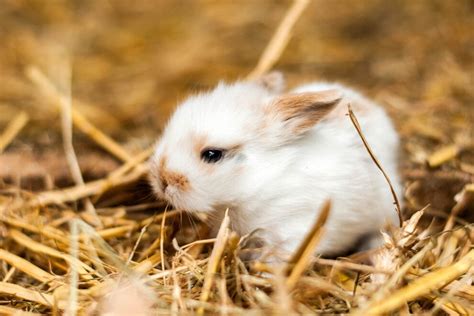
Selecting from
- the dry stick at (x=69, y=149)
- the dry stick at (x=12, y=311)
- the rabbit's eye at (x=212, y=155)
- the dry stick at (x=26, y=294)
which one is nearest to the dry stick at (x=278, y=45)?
the dry stick at (x=69, y=149)

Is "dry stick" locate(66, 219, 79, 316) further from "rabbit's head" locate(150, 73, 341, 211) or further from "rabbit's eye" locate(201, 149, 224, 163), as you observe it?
"rabbit's eye" locate(201, 149, 224, 163)

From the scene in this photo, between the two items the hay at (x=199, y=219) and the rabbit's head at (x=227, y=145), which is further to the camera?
the rabbit's head at (x=227, y=145)

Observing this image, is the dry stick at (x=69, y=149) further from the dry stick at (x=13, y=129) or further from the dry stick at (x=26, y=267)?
the dry stick at (x=26, y=267)

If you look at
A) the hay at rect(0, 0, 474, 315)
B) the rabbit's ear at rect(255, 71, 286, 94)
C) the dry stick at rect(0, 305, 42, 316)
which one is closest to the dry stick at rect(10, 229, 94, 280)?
the hay at rect(0, 0, 474, 315)

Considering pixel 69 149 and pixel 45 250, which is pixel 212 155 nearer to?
pixel 45 250

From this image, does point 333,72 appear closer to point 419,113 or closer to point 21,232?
point 419,113

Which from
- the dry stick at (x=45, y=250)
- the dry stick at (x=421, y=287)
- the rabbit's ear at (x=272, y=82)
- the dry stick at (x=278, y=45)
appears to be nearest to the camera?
the dry stick at (x=421, y=287)

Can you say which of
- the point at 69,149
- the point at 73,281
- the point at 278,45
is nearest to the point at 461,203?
the point at 278,45
